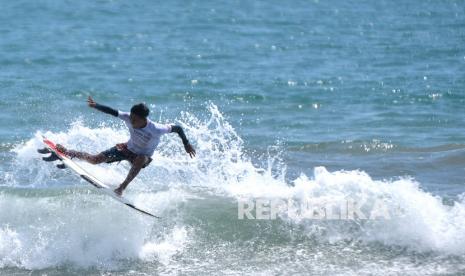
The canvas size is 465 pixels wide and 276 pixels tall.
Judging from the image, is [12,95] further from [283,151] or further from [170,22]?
[170,22]

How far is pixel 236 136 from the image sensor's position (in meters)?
18.0

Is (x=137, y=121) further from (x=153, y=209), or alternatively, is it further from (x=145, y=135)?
(x=153, y=209)

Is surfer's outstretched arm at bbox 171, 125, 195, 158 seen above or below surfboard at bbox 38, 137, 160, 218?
above

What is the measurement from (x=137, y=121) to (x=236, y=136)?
6440 mm

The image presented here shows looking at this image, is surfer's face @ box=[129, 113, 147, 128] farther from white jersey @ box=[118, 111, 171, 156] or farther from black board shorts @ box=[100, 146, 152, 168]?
black board shorts @ box=[100, 146, 152, 168]

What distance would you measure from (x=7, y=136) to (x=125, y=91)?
6418 millimetres

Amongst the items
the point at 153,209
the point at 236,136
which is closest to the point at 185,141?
the point at 153,209

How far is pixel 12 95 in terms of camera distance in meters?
23.2

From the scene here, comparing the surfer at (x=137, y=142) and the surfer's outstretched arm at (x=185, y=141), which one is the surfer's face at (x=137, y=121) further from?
the surfer's outstretched arm at (x=185, y=141)

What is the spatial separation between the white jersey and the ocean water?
1.34m

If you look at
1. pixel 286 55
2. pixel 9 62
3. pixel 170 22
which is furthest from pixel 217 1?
pixel 9 62

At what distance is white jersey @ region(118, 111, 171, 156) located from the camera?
11.9m

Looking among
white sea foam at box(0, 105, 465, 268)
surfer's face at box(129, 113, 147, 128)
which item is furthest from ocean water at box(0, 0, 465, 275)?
surfer's face at box(129, 113, 147, 128)

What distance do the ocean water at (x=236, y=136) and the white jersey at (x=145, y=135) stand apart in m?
1.34
